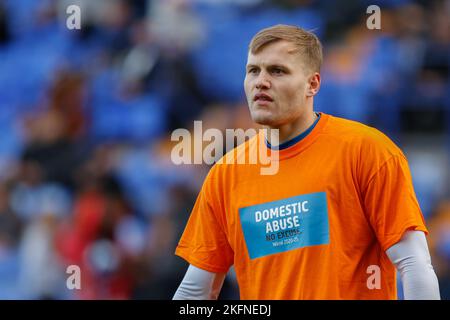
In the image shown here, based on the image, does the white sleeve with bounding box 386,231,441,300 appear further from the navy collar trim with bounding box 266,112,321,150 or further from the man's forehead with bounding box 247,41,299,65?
the man's forehead with bounding box 247,41,299,65

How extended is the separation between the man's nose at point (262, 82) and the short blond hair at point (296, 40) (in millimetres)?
114

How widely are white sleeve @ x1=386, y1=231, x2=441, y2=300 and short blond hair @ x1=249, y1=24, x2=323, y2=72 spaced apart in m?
0.84

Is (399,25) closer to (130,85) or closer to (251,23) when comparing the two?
(251,23)

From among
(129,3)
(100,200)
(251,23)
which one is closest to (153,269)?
(100,200)

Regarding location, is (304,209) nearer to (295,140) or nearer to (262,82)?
(295,140)

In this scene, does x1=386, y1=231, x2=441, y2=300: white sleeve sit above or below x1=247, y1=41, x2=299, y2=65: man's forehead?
below

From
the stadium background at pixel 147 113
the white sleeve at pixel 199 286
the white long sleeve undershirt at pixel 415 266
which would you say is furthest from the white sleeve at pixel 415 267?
the stadium background at pixel 147 113

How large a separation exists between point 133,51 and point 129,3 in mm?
805

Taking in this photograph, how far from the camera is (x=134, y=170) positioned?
8836 millimetres

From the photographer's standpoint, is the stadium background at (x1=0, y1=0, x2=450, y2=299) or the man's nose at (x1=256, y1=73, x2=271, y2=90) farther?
the stadium background at (x1=0, y1=0, x2=450, y2=299)

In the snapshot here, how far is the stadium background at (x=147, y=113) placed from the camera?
7.58 meters

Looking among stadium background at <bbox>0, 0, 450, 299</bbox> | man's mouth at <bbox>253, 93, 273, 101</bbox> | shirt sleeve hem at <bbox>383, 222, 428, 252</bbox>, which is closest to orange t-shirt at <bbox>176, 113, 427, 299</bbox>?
shirt sleeve hem at <bbox>383, 222, 428, 252</bbox>

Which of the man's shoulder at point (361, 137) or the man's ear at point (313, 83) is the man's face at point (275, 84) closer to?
the man's ear at point (313, 83)

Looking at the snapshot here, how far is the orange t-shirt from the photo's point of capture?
3.46 meters
